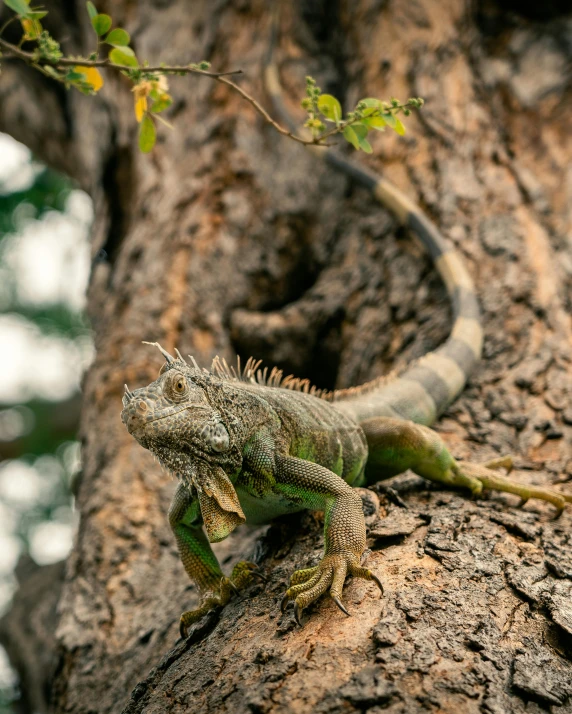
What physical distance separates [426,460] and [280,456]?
0.78m

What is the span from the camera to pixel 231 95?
5.75 meters

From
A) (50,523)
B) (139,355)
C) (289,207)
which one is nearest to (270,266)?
(289,207)

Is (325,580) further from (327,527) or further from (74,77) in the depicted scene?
(74,77)

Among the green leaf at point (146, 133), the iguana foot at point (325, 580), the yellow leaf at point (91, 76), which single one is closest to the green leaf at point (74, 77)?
the yellow leaf at point (91, 76)

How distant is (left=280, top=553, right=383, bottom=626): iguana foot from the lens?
2.09 metres

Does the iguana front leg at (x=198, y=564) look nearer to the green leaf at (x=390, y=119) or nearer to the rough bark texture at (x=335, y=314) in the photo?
the rough bark texture at (x=335, y=314)

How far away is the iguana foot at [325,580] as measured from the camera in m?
2.09

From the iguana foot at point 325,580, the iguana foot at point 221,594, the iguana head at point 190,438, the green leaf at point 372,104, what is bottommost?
the iguana foot at point 221,594

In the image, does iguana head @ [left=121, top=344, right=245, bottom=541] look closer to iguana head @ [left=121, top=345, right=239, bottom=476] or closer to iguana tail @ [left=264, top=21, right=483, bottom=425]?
iguana head @ [left=121, top=345, right=239, bottom=476]

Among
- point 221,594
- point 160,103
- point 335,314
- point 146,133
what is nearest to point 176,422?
point 221,594

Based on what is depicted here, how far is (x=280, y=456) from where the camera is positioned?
8.34ft

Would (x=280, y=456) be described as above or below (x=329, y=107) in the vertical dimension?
below

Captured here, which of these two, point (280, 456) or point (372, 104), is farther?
point (280, 456)

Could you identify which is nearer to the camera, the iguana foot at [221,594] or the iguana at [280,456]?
the iguana at [280,456]
